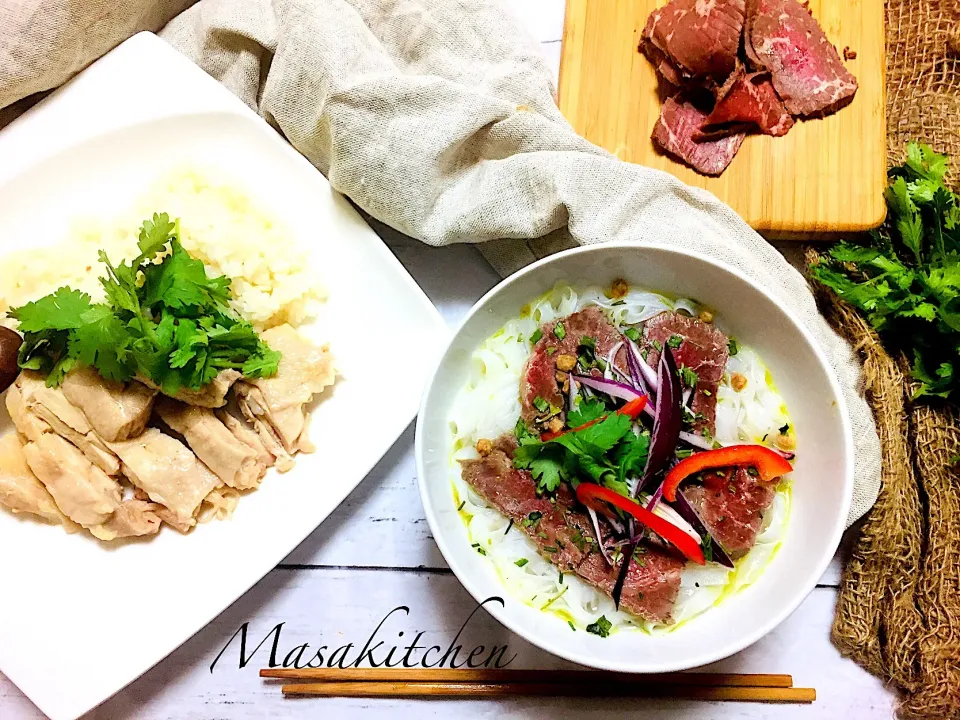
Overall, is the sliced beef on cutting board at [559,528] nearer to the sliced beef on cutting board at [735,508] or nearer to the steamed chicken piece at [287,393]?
the sliced beef on cutting board at [735,508]

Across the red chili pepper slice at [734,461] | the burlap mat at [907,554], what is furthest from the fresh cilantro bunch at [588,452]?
the burlap mat at [907,554]

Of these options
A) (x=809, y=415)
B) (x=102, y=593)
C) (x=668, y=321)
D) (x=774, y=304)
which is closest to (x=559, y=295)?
(x=668, y=321)

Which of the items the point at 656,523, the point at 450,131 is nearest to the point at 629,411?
the point at 656,523

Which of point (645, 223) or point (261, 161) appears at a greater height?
point (261, 161)

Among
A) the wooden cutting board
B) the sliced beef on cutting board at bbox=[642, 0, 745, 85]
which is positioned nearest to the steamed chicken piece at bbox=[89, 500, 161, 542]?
the wooden cutting board

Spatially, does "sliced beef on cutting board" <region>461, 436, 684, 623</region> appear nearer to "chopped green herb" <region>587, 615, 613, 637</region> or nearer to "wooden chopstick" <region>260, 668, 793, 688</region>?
"chopped green herb" <region>587, 615, 613, 637</region>

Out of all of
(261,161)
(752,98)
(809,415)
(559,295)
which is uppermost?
(261,161)

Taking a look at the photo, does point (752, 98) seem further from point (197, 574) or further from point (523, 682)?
point (197, 574)
